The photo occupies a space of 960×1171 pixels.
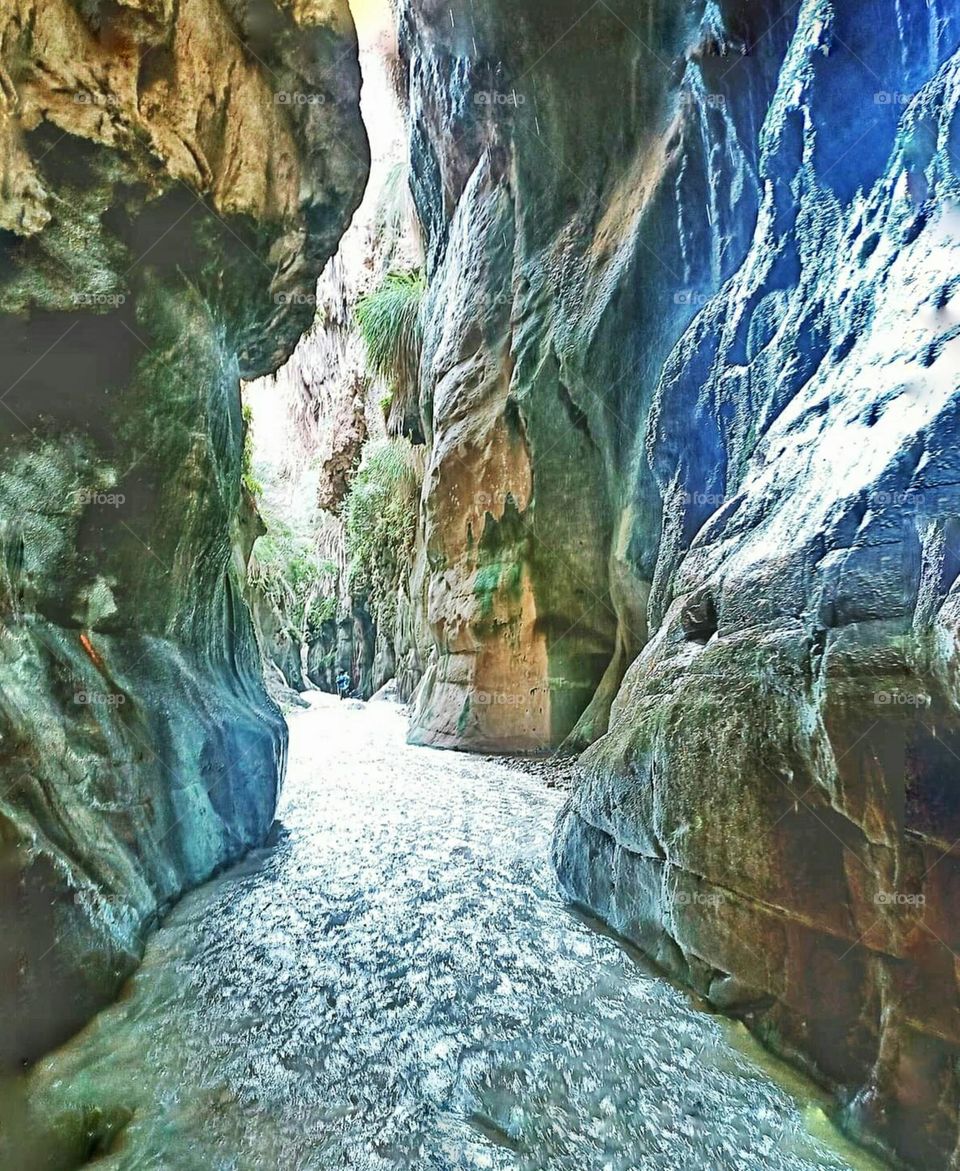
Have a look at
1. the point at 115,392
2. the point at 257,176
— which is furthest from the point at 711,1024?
the point at 257,176

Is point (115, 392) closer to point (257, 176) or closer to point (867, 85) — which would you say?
point (257, 176)

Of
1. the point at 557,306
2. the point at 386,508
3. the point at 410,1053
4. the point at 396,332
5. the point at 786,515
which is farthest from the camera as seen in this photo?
the point at 386,508

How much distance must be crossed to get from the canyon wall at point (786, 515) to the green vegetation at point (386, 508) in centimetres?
854

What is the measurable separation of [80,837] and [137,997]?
2.37 feet

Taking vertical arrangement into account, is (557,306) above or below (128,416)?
above

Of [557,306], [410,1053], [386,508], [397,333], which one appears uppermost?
[397,333]

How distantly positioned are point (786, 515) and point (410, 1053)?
2.66 m

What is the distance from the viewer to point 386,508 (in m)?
16.5

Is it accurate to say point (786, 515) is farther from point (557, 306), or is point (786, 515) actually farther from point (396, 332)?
point (396, 332)

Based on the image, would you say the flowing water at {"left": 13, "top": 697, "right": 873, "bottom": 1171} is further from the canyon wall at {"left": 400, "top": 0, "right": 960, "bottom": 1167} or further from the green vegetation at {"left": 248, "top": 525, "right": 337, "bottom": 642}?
the green vegetation at {"left": 248, "top": 525, "right": 337, "bottom": 642}

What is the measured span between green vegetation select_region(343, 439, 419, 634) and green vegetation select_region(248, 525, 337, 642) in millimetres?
2707

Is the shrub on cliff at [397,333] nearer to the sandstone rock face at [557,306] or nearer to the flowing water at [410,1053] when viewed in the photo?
the sandstone rock face at [557,306]

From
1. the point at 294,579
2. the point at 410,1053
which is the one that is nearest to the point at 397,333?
the point at 294,579

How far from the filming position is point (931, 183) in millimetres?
2654
